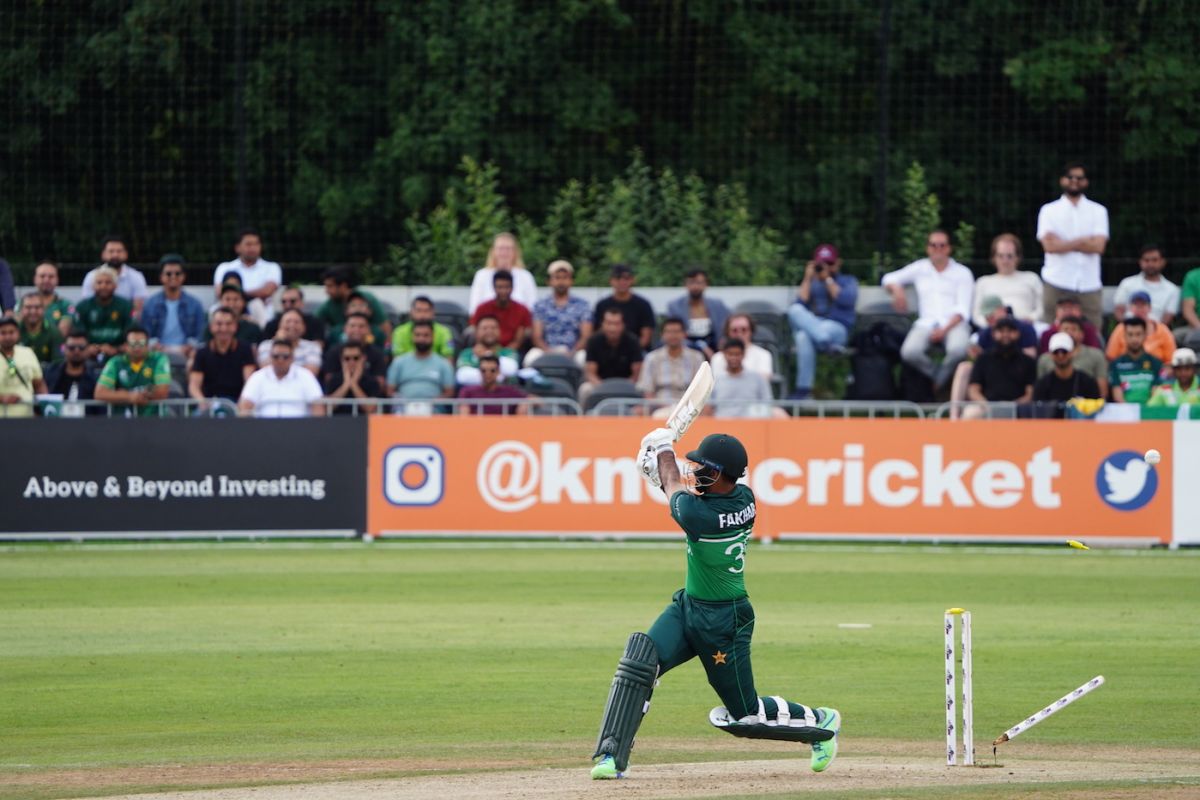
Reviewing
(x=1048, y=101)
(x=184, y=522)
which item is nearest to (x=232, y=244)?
(x=184, y=522)

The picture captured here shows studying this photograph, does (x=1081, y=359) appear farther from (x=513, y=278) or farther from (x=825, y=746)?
(x=825, y=746)

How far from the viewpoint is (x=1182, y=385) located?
69.7ft

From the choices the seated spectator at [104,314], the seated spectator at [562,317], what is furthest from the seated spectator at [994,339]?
the seated spectator at [104,314]

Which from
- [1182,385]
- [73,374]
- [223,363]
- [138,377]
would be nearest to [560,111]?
[223,363]

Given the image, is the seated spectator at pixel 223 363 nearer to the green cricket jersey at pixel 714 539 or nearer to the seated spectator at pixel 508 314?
the seated spectator at pixel 508 314

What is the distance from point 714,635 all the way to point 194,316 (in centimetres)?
1587

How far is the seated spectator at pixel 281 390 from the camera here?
21906 millimetres

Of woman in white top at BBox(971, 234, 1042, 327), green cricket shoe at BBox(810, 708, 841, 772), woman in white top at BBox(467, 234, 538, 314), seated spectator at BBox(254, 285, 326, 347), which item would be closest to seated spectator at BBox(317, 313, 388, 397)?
seated spectator at BBox(254, 285, 326, 347)

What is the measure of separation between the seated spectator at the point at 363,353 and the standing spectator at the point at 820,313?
550 cm

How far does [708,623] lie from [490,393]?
12131 millimetres

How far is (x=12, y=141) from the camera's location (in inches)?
1193

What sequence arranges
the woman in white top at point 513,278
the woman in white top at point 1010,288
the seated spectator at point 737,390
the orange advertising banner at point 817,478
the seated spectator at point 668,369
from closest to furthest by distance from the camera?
the orange advertising banner at point 817,478 < the seated spectator at point 737,390 < the seated spectator at point 668,369 < the woman in white top at point 1010,288 < the woman in white top at point 513,278

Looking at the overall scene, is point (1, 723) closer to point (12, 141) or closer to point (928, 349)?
point (928, 349)

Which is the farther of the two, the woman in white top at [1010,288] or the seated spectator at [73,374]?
the woman in white top at [1010,288]
